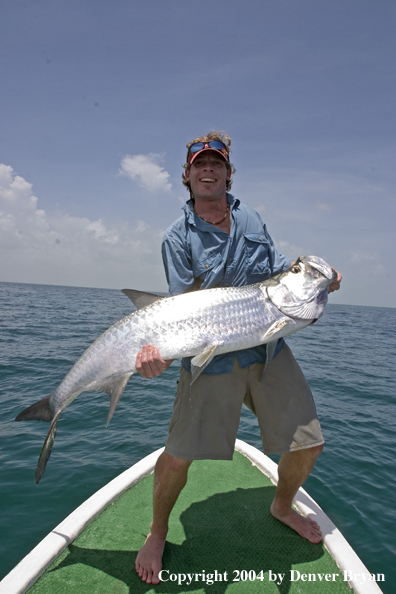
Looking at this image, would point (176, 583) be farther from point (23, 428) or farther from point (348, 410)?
point (348, 410)

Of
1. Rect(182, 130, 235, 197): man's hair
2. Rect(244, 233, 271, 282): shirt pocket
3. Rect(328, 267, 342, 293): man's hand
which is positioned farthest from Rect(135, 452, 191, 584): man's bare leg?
Rect(182, 130, 235, 197): man's hair

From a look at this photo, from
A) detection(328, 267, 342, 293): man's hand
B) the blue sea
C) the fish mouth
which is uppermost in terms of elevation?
the fish mouth

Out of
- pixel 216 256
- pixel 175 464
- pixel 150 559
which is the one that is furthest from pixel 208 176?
pixel 150 559

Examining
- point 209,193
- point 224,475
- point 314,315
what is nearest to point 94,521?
point 224,475

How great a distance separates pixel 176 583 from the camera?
9.02ft

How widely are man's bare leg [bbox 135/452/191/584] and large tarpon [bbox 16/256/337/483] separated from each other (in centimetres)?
68

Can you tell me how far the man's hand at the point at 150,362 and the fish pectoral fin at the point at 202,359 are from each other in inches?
9.5

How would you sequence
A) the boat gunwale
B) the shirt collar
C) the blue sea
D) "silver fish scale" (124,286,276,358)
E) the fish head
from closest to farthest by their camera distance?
the boat gunwale, "silver fish scale" (124,286,276,358), the fish head, the shirt collar, the blue sea

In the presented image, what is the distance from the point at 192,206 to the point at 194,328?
1.21m

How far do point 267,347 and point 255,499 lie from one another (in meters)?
1.91

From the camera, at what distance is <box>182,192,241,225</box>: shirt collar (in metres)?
3.14

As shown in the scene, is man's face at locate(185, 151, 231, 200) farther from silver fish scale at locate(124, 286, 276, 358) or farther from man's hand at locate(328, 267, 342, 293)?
man's hand at locate(328, 267, 342, 293)

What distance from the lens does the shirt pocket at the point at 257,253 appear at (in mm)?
3182

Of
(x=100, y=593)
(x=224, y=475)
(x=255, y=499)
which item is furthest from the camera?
(x=224, y=475)
